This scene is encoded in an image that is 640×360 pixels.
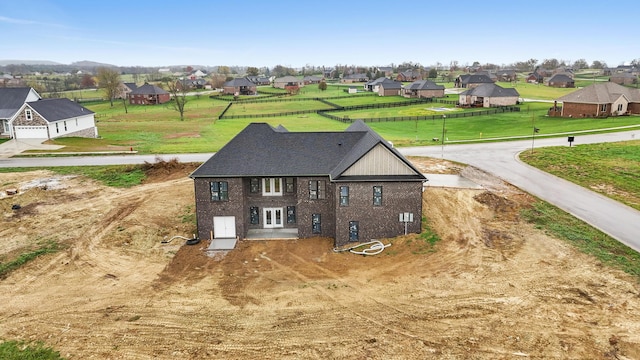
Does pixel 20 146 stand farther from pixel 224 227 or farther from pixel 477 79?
pixel 477 79

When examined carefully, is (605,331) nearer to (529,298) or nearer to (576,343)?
(576,343)

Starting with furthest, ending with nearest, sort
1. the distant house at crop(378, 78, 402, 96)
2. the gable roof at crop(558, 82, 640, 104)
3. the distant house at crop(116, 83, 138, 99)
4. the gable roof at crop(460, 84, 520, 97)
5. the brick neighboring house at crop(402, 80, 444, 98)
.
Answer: the distant house at crop(116, 83, 138, 99) < the distant house at crop(378, 78, 402, 96) < the brick neighboring house at crop(402, 80, 444, 98) < the gable roof at crop(460, 84, 520, 97) < the gable roof at crop(558, 82, 640, 104)

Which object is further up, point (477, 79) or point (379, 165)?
point (477, 79)

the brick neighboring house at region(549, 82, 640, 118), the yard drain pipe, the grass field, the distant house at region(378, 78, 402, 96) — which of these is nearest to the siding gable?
the yard drain pipe

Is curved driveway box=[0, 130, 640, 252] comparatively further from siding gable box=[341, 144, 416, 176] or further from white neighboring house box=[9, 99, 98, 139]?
siding gable box=[341, 144, 416, 176]

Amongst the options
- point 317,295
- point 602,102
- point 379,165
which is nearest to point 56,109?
point 379,165
